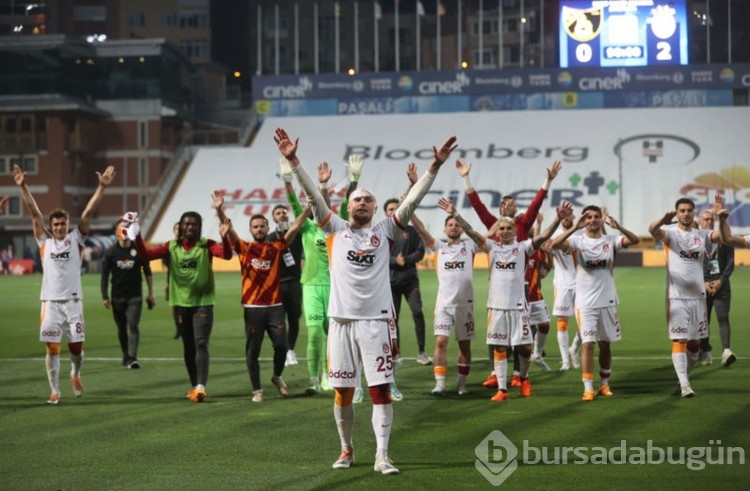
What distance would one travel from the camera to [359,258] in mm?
9602

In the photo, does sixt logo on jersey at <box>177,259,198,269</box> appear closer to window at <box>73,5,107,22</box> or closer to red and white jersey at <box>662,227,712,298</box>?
red and white jersey at <box>662,227,712,298</box>

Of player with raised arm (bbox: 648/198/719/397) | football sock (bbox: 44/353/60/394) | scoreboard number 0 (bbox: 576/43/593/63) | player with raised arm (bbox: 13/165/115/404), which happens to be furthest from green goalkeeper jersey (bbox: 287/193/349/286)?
scoreboard number 0 (bbox: 576/43/593/63)

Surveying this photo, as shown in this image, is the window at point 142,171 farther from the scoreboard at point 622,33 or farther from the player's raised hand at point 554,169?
the player's raised hand at point 554,169

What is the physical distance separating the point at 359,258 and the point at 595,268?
16.4 ft

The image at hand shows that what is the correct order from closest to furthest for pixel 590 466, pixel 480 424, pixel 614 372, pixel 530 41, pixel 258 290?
pixel 590 466 → pixel 480 424 → pixel 258 290 → pixel 614 372 → pixel 530 41

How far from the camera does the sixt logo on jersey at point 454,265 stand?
14.2 meters

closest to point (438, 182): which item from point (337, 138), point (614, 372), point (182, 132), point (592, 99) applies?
point (337, 138)

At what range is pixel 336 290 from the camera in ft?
31.8

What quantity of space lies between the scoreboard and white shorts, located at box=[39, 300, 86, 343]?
55.4 m

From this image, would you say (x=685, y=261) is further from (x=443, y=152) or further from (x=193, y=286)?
(x=193, y=286)

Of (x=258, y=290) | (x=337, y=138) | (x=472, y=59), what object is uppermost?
(x=472, y=59)

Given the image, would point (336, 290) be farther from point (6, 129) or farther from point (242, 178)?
point (6, 129)

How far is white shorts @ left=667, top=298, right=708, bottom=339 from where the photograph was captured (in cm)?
1348

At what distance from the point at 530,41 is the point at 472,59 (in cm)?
704
